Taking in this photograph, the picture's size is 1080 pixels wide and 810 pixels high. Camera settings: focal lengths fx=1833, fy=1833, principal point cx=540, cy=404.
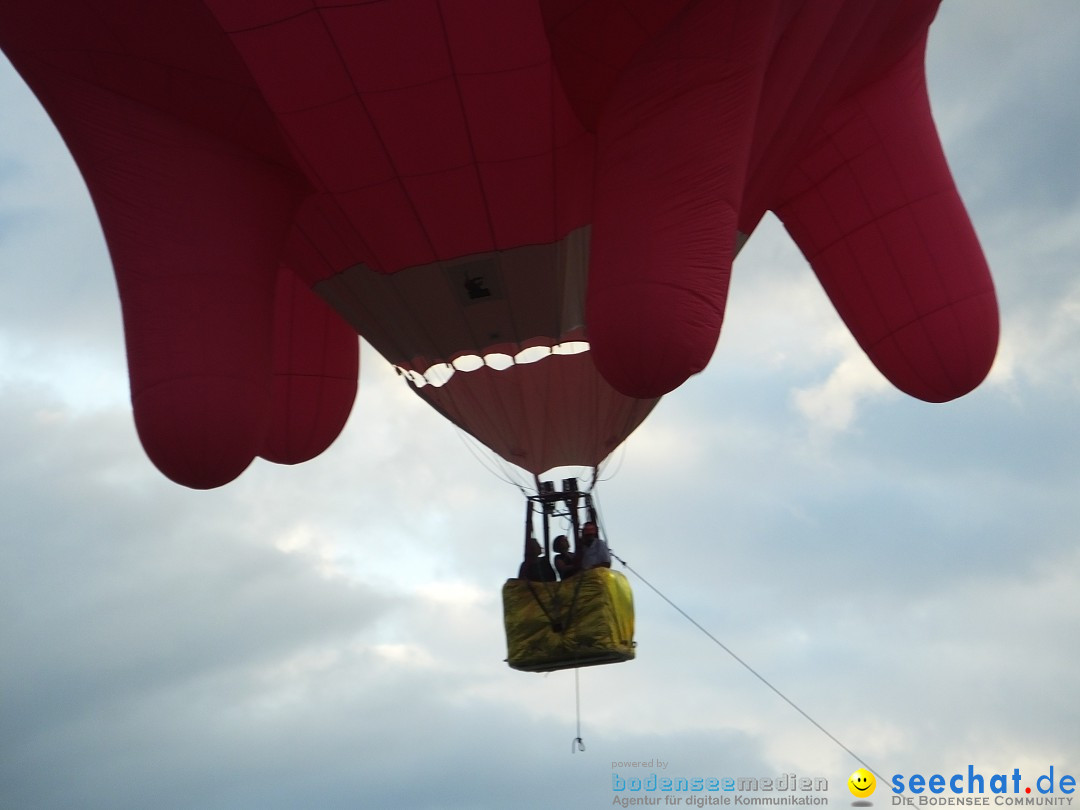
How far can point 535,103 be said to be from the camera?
34.4ft

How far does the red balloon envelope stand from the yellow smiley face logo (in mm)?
3103

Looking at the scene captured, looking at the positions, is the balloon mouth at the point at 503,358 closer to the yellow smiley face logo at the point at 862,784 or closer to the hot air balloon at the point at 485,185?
the hot air balloon at the point at 485,185

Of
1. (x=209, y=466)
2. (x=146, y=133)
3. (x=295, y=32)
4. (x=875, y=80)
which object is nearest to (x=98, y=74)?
(x=146, y=133)

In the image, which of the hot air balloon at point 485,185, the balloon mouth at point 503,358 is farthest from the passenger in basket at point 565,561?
the balloon mouth at point 503,358

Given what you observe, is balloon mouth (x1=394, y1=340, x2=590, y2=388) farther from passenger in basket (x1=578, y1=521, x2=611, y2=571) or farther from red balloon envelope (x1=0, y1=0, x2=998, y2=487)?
passenger in basket (x1=578, y1=521, x2=611, y2=571)

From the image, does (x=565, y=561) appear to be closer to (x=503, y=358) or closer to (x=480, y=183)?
(x=503, y=358)

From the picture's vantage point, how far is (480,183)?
35.3 feet

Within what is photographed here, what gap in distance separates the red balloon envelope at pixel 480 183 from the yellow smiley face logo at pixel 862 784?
3.10m

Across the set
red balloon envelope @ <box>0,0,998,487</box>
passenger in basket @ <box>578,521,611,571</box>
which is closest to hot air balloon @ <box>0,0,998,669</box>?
red balloon envelope @ <box>0,0,998,487</box>

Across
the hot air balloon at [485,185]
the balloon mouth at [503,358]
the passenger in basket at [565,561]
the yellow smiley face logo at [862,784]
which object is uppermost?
the hot air balloon at [485,185]

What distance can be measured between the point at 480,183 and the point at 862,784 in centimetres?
581

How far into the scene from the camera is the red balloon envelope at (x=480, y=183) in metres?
9.95

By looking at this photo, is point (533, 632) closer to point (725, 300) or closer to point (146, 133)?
point (725, 300)

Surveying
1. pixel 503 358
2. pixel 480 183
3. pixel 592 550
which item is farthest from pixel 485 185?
pixel 592 550
